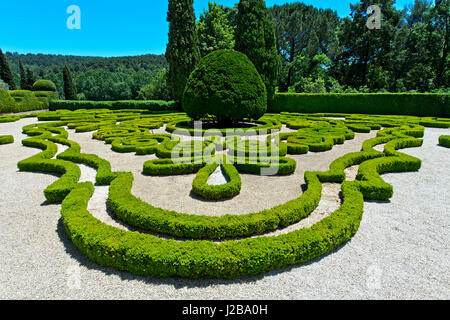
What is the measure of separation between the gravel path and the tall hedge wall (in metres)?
18.8

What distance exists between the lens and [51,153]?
327 inches

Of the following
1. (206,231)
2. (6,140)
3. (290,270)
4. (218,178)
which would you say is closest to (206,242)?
(206,231)

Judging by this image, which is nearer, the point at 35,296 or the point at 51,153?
the point at 35,296

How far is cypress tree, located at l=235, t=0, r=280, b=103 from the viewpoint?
1945cm

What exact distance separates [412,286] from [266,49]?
2067 cm

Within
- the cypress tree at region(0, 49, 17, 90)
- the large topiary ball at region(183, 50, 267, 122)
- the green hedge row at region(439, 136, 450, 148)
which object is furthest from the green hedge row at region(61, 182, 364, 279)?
the cypress tree at region(0, 49, 17, 90)

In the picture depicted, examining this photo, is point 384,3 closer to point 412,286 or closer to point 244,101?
point 244,101

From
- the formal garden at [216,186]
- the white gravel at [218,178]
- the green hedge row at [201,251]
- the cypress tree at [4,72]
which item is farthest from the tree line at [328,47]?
the cypress tree at [4,72]

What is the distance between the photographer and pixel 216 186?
524 centimetres

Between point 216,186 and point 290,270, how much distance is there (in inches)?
94.6

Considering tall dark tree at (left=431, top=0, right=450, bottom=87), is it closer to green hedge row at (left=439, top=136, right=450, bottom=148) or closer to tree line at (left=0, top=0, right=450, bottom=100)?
tree line at (left=0, top=0, right=450, bottom=100)

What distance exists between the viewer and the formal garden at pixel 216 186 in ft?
10.7
